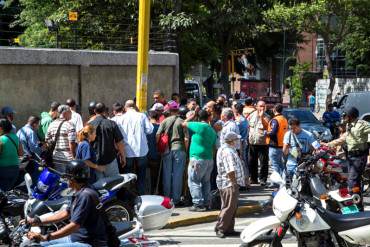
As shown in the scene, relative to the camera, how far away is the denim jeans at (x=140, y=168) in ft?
39.9

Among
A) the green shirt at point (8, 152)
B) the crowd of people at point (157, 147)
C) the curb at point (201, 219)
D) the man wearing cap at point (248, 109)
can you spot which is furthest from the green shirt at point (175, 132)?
the man wearing cap at point (248, 109)

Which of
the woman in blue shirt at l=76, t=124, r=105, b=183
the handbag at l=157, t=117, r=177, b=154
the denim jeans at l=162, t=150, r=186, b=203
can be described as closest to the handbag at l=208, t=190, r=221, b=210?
the denim jeans at l=162, t=150, r=186, b=203

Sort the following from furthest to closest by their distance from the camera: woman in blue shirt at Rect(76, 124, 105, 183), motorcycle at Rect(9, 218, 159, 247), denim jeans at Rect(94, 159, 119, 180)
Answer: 1. denim jeans at Rect(94, 159, 119, 180)
2. woman in blue shirt at Rect(76, 124, 105, 183)
3. motorcycle at Rect(9, 218, 159, 247)

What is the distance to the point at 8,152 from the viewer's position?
416 inches

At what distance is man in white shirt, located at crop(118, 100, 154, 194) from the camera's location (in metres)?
12.1

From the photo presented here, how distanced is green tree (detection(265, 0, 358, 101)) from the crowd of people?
824 inches

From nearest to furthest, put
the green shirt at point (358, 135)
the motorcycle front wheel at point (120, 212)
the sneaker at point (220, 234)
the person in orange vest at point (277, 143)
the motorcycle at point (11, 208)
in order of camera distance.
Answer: the motorcycle at point (11, 208) < the motorcycle front wheel at point (120, 212) < the sneaker at point (220, 234) < the green shirt at point (358, 135) < the person in orange vest at point (277, 143)

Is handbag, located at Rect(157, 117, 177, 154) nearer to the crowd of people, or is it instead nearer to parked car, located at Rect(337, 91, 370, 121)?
the crowd of people

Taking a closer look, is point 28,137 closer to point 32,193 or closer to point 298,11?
point 32,193

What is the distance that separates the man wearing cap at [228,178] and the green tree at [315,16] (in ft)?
77.2

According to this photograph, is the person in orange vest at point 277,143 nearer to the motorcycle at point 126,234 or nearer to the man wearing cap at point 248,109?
the man wearing cap at point 248,109

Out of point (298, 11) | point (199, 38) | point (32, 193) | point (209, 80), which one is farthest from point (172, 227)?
point (209, 80)

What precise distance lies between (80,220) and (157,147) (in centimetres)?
637

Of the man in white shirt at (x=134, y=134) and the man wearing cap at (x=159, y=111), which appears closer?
the man in white shirt at (x=134, y=134)
